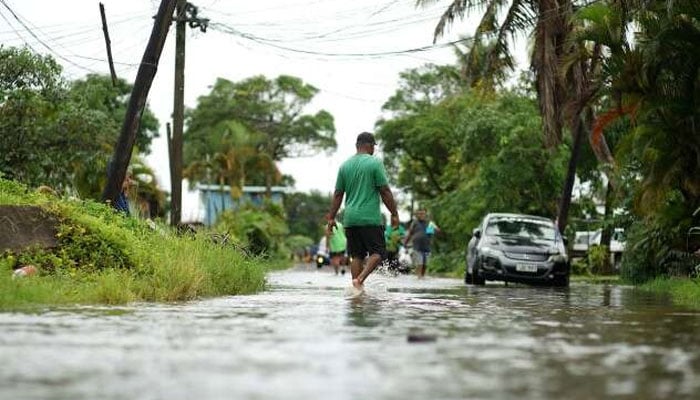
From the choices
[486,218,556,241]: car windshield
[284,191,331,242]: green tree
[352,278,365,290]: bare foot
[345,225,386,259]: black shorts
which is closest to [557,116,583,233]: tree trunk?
[486,218,556,241]: car windshield

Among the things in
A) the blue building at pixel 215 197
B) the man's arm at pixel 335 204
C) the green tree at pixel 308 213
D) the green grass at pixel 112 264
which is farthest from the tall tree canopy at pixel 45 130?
the green tree at pixel 308 213

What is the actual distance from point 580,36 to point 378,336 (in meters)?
13.1

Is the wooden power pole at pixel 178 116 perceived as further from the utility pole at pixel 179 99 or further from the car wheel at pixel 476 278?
the car wheel at pixel 476 278

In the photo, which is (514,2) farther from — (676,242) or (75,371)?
(75,371)

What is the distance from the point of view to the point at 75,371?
227 inches

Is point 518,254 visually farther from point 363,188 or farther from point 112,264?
point 112,264

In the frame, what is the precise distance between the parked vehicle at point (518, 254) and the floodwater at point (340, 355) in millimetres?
13340

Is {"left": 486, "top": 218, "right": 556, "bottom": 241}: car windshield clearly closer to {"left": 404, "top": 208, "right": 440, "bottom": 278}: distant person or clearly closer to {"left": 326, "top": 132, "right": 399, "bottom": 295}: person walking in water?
{"left": 404, "top": 208, "right": 440, "bottom": 278}: distant person

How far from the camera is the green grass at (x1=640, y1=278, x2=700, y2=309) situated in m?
14.5

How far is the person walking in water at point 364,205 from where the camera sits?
14.4 m

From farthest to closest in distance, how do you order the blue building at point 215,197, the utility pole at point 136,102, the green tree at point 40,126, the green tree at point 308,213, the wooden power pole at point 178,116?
the green tree at point 308,213
the blue building at point 215,197
the green tree at point 40,126
the wooden power pole at point 178,116
the utility pole at point 136,102

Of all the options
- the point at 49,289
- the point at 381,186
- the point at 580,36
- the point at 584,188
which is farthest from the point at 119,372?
the point at 584,188

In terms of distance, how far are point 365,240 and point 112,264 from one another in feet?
10.1

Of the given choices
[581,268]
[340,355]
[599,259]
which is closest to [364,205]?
[340,355]
